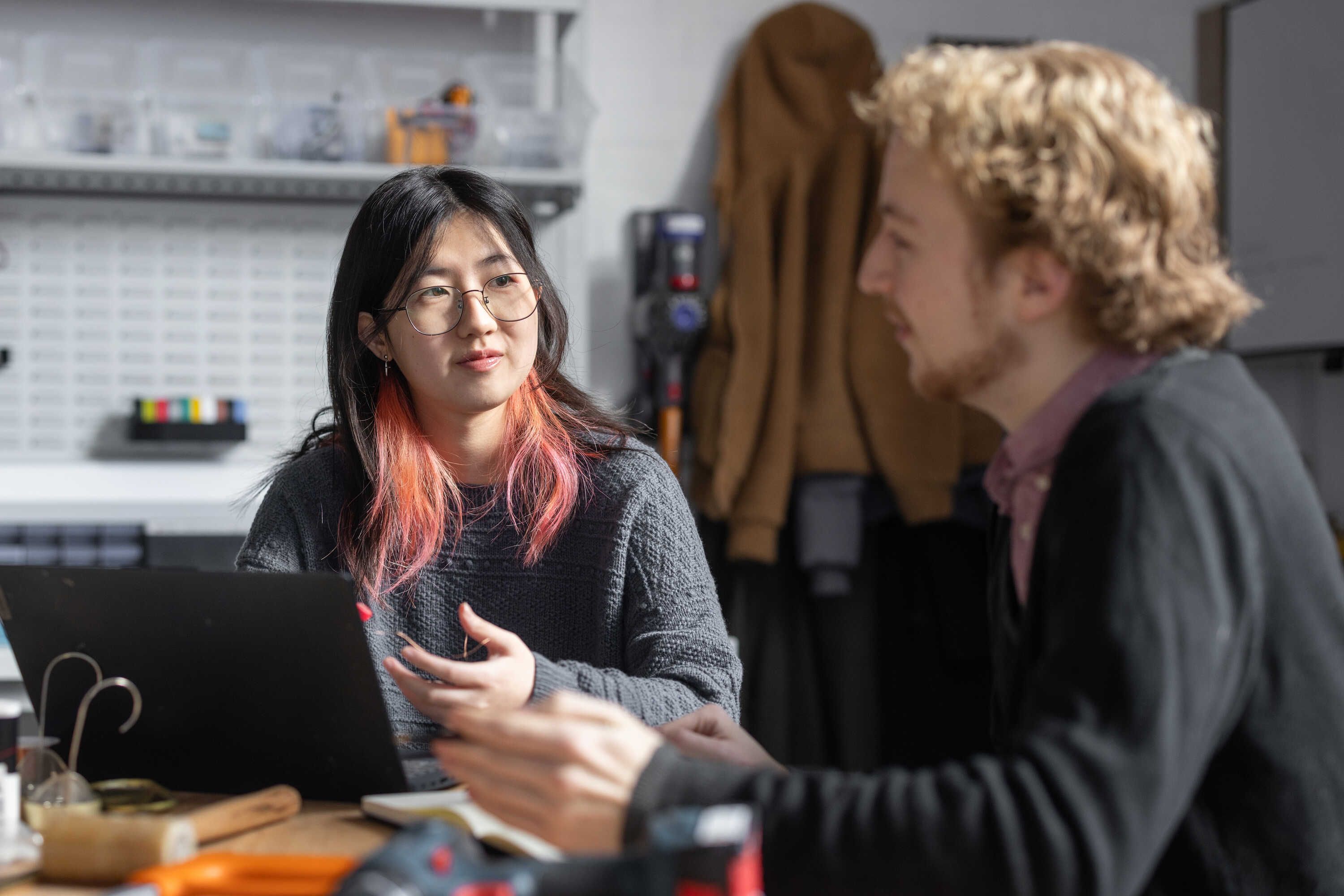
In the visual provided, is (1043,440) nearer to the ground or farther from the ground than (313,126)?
nearer to the ground

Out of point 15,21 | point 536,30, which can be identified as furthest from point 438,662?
point 15,21

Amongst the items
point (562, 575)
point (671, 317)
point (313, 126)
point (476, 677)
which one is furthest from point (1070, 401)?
point (313, 126)

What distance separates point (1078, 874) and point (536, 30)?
93.7 inches

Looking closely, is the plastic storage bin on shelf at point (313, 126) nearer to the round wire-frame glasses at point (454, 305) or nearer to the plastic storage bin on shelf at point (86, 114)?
the plastic storage bin on shelf at point (86, 114)

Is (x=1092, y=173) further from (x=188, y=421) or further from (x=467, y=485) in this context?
(x=188, y=421)

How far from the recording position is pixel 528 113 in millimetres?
2582

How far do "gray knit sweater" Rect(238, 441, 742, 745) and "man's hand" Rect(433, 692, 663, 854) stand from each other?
2.16 ft

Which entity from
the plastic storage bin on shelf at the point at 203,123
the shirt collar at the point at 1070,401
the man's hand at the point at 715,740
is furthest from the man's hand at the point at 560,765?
the plastic storage bin on shelf at the point at 203,123

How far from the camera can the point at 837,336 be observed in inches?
107

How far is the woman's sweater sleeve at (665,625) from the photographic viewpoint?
1.20 metres

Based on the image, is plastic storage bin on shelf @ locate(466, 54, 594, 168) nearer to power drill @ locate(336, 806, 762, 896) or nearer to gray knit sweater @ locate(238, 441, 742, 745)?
gray knit sweater @ locate(238, 441, 742, 745)

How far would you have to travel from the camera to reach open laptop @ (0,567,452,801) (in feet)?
3.01

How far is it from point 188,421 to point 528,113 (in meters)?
0.92

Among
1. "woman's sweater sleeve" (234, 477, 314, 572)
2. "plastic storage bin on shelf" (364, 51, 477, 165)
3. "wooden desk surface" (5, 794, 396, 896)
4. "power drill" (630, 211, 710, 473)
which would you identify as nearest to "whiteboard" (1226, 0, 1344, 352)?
"power drill" (630, 211, 710, 473)
